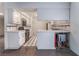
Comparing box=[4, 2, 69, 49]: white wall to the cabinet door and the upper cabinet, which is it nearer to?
the upper cabinet

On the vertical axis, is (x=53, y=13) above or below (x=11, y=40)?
above

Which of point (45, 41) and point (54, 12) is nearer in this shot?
point (45, 41)

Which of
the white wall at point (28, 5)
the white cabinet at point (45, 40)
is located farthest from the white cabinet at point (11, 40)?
the white cabinet at point (45, 40)

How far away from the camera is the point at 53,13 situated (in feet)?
20.8

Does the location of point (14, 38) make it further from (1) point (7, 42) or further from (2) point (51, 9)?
(2) point (51, 9)

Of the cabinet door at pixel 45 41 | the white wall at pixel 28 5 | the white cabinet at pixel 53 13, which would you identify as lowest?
the cabinet door at pixel 45 41

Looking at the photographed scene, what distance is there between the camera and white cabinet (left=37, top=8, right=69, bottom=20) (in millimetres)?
6301

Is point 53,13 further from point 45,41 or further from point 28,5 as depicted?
point 45,41

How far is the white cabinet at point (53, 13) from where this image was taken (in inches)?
248

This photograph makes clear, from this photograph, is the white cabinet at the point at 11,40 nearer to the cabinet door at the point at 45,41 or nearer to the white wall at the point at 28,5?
the white wall at the point at 28,5

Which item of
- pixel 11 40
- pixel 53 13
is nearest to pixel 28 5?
pixel 53 13

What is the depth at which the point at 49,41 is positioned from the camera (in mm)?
6070

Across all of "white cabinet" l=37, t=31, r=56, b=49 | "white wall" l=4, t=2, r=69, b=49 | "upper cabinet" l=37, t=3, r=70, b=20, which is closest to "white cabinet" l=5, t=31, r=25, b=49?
"white wall" l=4, t=2, r=69, b=49

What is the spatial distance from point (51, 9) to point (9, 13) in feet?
6.03
